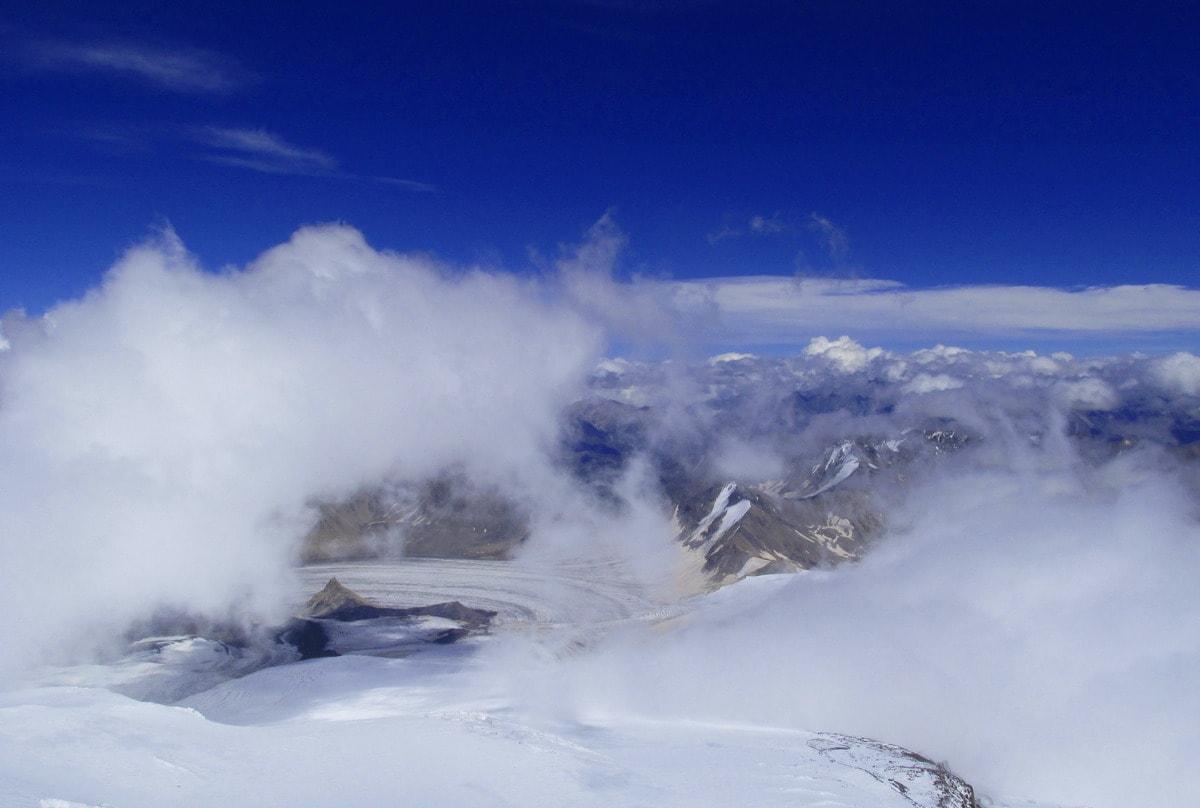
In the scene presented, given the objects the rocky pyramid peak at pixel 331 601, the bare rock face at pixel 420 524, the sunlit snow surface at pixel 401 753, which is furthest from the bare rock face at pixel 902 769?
the bare rock face at pixel 420 524

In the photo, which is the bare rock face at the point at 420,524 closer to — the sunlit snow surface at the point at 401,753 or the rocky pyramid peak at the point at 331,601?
the rocky pyramid peak at the point at 331,601

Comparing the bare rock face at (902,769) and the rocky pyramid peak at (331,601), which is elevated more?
the rocky pyramid peak at (331,601)

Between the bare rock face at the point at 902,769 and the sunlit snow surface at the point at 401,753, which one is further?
the bare rock face at the point at 902,769

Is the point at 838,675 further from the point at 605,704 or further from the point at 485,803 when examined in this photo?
the point at 485,803

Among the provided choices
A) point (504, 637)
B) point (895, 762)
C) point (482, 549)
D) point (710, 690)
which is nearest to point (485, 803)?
point (895, 762)

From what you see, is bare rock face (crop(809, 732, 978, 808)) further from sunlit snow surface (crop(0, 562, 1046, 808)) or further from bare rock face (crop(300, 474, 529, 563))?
bare rock face (crop(300, 474, 529, 563))

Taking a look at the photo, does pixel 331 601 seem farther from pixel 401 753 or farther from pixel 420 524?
pixel 401 753

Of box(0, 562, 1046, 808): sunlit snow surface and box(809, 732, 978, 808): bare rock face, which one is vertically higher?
box(0, 562, 1046, 808): sunlit snow surface

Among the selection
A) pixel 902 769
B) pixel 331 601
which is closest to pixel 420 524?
pixel 331 601

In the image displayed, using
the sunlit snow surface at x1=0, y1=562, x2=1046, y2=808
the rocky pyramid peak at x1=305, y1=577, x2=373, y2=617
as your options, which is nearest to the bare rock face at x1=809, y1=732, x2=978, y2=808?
the sunlit snow surface at x1=0, y1=562, x2=1046, y2=808
